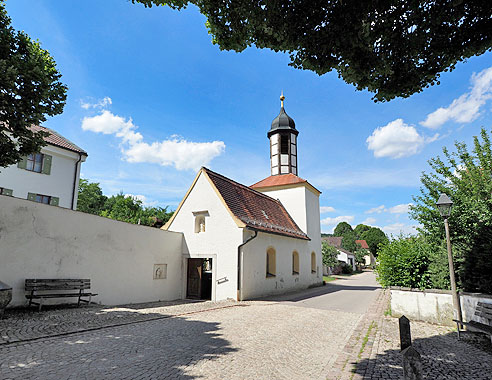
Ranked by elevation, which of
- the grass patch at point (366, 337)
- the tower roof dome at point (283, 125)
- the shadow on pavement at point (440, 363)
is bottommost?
the grass patch at point (366, 337)

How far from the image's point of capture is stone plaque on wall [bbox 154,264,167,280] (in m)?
14.4

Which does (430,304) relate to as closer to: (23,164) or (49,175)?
(49,175)

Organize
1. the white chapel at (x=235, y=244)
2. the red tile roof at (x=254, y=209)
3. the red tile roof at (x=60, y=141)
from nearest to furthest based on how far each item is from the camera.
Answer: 1. the white chapel at (x=235, y=244)
2. the red tile roof at (x=254, y=209)
3. the red tile roof at (x=60, y=141)

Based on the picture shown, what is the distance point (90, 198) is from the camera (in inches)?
1554

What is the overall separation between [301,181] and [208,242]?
35.7 feet

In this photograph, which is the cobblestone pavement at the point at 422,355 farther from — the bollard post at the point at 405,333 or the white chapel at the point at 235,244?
the white chapel at the point at 235,244

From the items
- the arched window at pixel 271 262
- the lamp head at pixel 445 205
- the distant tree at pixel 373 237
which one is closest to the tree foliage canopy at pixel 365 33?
the lamp head at pixel 445 205

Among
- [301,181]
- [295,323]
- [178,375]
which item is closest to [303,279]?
[301,181]

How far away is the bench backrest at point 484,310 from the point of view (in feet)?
21.3

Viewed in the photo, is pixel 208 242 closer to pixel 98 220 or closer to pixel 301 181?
pixel 98 220

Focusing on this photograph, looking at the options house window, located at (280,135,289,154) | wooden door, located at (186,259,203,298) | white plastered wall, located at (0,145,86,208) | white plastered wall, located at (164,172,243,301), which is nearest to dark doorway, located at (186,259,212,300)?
wooden door, located at (186,259,203,298)

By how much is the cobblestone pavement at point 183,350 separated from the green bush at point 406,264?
7.14 ft

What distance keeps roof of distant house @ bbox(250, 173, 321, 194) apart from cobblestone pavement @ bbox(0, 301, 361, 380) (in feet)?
51.1

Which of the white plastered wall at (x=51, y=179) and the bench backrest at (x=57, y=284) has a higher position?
the white plastered wall at (x=51, y=179)
